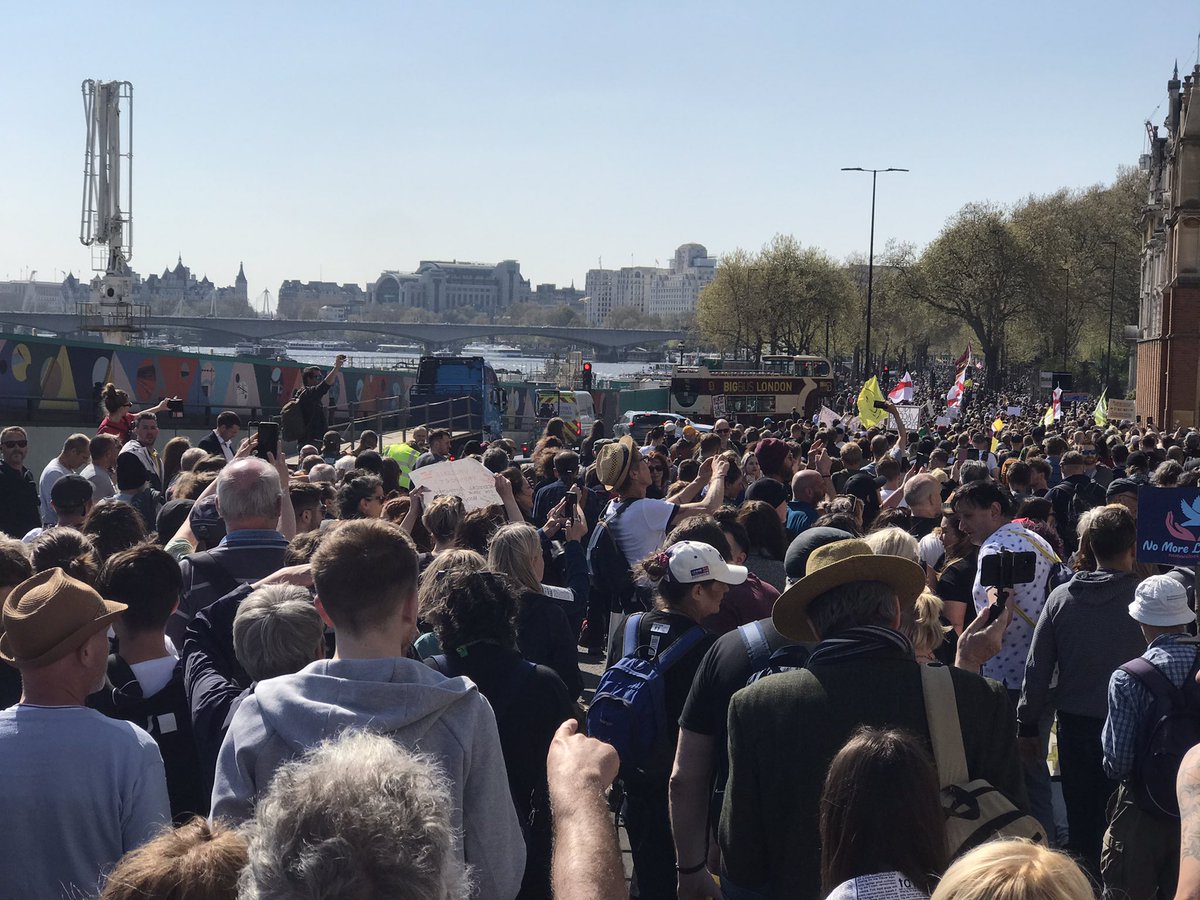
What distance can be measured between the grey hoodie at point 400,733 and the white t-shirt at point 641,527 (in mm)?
4864

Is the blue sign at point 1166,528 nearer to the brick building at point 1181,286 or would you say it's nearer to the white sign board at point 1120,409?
the white sign board at point 1120,409

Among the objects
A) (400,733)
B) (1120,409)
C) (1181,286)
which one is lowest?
(400,733)

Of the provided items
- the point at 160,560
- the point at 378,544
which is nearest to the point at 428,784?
the point at 378,544

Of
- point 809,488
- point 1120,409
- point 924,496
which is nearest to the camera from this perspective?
point 924,496

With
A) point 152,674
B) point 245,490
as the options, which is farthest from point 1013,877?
point 245,490

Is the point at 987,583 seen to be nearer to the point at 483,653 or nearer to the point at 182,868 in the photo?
the point at 483,653

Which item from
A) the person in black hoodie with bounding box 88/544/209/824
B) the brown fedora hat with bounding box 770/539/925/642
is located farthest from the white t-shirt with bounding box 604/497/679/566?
the brown fedora hat with bounding box 770/539/925/642

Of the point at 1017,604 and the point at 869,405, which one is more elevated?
the point at 869,405

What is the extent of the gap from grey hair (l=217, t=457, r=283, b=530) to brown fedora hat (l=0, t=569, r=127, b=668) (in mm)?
1811

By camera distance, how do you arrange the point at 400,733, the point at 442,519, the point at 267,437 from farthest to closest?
the point at 267,437
the point at 442,519
the point at 400,733

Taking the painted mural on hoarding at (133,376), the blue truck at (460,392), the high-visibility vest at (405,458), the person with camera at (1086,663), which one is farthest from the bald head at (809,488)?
the blue truck at (460,392)

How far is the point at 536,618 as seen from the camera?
16.7 ft

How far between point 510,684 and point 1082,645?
290 centimetres

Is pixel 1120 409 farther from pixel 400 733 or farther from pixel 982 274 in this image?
pixel 982 274
